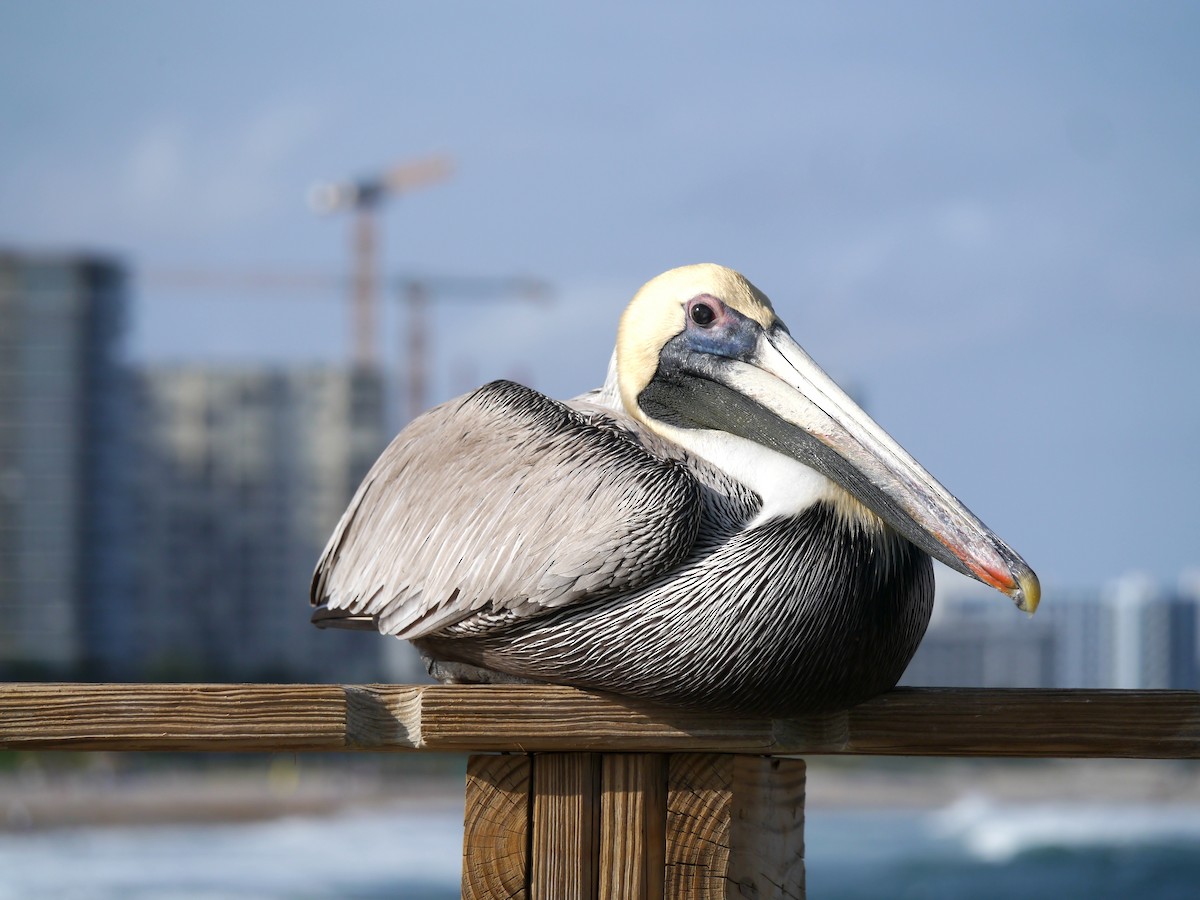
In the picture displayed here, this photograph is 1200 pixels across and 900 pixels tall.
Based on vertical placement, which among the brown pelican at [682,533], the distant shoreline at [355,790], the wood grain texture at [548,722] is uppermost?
the brown pelican at [682,533]

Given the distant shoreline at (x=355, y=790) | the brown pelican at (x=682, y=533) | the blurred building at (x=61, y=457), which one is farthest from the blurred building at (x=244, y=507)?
the brown pelican at (x=682, y=533)

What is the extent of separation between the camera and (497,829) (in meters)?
2.62

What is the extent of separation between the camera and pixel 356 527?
308 centimetres

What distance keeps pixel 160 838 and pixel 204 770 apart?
16878mm

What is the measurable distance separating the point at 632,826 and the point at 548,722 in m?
0.23

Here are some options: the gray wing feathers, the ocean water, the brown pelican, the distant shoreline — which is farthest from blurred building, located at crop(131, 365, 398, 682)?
the brown pelican

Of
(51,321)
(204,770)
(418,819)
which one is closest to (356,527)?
(418,819)

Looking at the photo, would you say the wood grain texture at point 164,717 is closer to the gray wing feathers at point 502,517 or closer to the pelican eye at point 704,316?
the gray wing feathers at point 502,517

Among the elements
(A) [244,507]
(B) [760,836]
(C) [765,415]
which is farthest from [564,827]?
(A) [244,507]

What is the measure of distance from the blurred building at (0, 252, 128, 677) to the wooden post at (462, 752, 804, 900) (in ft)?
172

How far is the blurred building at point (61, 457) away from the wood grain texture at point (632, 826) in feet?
173

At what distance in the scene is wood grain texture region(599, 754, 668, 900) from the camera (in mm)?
2592

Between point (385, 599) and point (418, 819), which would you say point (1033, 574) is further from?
point (418, 819)

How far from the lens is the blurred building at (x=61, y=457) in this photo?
52906 mm
